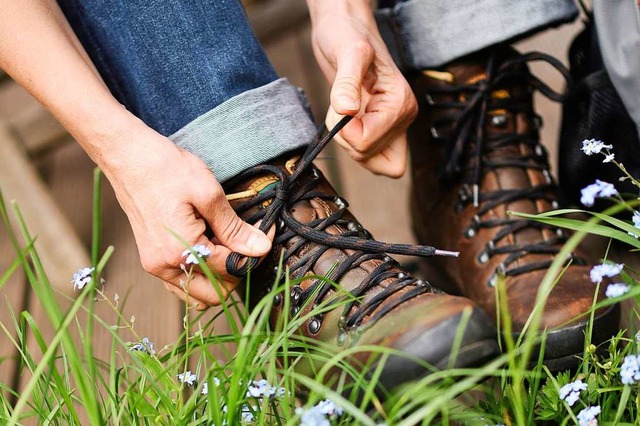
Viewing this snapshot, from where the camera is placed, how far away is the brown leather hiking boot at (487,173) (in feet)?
3.24

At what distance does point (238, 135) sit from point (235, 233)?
0.40 feet

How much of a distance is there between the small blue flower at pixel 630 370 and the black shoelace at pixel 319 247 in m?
0.23

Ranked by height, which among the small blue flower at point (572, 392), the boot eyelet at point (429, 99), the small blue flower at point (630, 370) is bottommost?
the small blue flower at point (572, 392)

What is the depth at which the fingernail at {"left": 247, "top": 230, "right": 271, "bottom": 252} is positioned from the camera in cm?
85

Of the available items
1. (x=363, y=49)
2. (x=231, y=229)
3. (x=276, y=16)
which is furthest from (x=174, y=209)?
(x=276, y=16)

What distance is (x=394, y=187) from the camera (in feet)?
4.70

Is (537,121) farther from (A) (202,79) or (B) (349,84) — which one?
(A) (202,79)

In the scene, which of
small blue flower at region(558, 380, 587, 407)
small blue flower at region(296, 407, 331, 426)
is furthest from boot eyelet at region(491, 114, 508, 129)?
small blue flower at region(296, 407, 331, 426)

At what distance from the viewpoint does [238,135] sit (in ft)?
2.95

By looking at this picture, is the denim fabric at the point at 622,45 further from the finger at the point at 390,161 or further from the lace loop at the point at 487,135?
the finger at the point at 390,161

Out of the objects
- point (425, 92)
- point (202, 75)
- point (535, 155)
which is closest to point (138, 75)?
point (202, 75)

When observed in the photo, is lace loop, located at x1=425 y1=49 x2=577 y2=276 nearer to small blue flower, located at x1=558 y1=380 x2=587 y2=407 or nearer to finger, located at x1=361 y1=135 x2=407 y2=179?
finger, located at x1=361 y1=135 x2=407 y2=179

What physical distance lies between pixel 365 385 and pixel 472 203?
1.44ft

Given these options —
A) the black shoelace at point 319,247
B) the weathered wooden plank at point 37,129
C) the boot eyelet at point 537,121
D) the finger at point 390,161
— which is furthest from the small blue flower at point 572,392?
the weathered wooden plank at point 37,129
